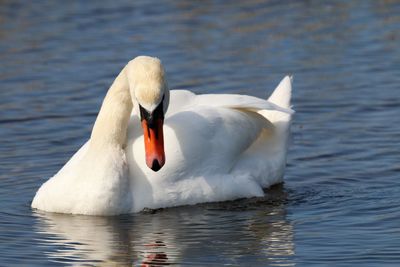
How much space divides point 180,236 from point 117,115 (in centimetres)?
137

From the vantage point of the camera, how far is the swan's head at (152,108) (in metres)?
9.88

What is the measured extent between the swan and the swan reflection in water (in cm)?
12

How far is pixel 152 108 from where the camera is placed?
9.88 meters

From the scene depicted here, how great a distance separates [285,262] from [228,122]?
242 centimetres

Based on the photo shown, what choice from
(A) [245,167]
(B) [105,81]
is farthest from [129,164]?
(B) [105,81]

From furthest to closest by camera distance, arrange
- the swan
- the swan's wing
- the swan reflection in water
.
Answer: the swan's wing, the swan, the swan reflection in water

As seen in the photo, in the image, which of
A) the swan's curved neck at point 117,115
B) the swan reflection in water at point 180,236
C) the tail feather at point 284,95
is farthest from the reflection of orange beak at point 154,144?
the tail feather at point 284,95

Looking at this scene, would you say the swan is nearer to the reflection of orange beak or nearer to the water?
the reflection of orange beak

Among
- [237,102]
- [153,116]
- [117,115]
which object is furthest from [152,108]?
[237,102]

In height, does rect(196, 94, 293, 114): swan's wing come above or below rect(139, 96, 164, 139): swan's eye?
below

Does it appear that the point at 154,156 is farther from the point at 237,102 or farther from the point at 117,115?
the point at 237,102

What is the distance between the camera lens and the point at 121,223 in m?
10.1

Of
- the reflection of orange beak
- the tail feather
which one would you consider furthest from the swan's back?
the reflection of orange beak

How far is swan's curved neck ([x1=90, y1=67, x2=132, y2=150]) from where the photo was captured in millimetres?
10531
